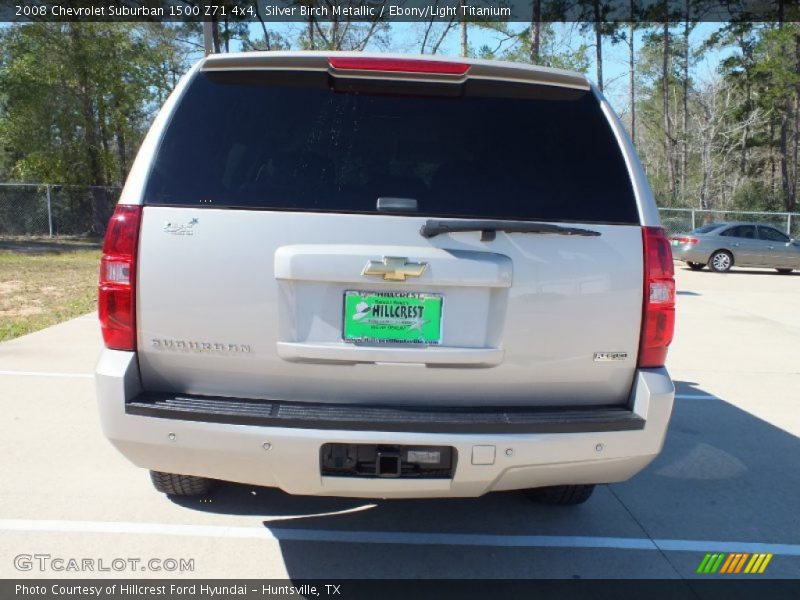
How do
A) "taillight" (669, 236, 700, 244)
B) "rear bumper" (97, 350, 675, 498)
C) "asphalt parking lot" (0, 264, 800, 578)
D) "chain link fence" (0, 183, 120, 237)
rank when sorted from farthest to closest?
"chain link fence" (0, 183, 120, 237) → "taillight" (669, 236, 700, 244) → "asphalt parking lot" (0, 264, 800, 578) → "rear bumper" (97, 350, 675, 498)

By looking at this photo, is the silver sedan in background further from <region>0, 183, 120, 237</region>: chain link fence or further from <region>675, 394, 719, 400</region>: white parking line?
<region>0, 183, 120, 237</region>: chain link fence

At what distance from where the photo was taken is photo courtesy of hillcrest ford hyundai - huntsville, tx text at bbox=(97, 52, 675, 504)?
2.61 meters

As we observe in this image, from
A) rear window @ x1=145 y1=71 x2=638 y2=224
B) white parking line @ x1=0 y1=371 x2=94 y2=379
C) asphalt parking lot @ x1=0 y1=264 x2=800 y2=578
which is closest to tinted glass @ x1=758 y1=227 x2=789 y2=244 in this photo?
asphalt parking lot @ x1=0 y1=264 x2=800 y2=578

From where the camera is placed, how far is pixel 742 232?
1995 cm

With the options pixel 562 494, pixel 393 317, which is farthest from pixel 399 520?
pixel 393 317

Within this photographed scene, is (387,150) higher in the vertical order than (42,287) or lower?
higher

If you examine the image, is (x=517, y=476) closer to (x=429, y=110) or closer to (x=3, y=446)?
(x=429, y=110)

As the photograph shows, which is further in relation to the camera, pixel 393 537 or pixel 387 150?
pixel 393 537

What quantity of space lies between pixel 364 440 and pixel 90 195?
24.5 metres

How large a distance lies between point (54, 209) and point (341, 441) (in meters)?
24.0

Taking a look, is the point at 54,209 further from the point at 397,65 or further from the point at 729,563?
the point at 729,563

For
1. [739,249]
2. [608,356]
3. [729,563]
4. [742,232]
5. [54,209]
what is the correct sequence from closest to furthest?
[608,356]
[729,563]
[739,249]
[742,232]
[54,209]

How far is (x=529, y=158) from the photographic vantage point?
287cm

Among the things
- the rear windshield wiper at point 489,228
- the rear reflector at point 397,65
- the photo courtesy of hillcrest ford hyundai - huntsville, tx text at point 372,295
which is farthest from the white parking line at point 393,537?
the rear reflector at point 397,65
